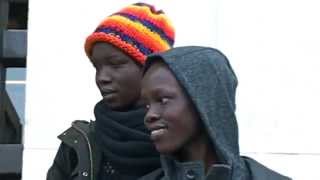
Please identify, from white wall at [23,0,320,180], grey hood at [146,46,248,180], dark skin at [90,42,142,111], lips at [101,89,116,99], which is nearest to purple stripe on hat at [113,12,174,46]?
dark skin at [90,42,142,111]

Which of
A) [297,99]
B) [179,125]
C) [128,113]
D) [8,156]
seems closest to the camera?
[179,125]

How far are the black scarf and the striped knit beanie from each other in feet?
0.53

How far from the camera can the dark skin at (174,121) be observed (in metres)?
1.73

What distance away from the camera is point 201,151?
1766 mm

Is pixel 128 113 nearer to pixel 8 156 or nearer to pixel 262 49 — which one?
pixel 262 49

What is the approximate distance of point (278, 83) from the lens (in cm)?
381

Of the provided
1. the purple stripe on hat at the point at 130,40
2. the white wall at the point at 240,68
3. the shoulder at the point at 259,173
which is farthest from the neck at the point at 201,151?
the white wall at the point at 240,68

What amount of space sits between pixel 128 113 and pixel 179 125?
0.35m

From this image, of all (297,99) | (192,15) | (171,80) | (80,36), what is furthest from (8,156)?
(171,80)

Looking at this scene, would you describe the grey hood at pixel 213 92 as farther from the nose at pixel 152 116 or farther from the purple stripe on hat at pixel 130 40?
the purple stripe on hat at pixel 130 40

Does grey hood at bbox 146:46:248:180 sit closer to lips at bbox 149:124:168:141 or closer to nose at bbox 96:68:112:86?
lips at bbox 149:124:168:141

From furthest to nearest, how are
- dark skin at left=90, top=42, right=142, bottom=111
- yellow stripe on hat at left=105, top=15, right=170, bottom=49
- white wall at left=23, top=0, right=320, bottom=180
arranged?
white wall at left=23, top=0, right=320, bottom=180 → yellow stripe on hat at left=105, top=15, right=170, bottom=49 → dark skin at left=90, top=42, right=142, bottom=111

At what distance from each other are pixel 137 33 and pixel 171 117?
1.57 feet

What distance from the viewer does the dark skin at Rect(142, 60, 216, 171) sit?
68.1 inches
